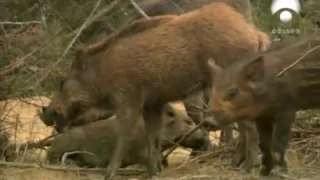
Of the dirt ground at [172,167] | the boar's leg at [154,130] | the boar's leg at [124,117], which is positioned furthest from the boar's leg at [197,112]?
the boar's leg at [124,117]

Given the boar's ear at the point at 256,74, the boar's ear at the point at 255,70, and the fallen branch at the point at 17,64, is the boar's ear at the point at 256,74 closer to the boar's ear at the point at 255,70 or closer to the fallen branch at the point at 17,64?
the boar's ear at the point at 255,70

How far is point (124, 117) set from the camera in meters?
9.50

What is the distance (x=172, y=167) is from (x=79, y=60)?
1.45 meters

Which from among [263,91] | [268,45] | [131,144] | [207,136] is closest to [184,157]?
[207,136]

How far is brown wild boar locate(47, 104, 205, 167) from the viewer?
9.95 m

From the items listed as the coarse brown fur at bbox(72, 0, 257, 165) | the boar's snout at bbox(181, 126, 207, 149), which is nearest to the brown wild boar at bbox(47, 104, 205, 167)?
the boar's snout at bbox(181, 126, 207, 149)

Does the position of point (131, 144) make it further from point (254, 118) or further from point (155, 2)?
point (155, 2)

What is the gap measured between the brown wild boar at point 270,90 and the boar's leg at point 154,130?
1285 millimetres

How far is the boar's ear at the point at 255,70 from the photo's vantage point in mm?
8469

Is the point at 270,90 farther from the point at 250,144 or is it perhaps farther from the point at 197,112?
the point at 197,112

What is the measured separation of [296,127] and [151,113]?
177cm

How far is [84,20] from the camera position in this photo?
34.4 ft

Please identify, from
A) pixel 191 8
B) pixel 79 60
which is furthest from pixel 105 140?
pixel 191 8

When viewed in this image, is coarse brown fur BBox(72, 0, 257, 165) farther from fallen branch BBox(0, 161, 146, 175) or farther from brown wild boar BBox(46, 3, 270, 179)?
fallen branch BBox(0, 161, 146, 175)
